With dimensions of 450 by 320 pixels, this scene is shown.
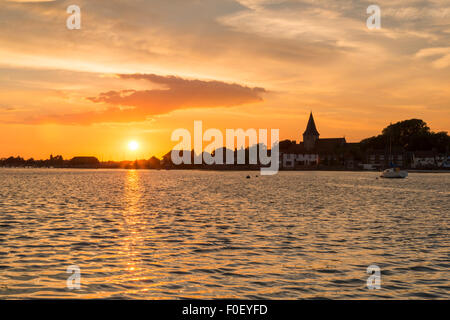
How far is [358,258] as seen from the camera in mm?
20109

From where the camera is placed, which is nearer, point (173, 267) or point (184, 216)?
point (173, 267)

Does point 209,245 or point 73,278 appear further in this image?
point 209,245

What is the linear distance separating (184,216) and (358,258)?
20045 millimetres

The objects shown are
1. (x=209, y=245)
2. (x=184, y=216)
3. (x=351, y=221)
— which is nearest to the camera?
(x=209, y=245)

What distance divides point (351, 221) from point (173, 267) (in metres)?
20.2

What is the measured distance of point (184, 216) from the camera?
37.8m

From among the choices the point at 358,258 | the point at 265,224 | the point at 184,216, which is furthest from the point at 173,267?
the point at 184,216

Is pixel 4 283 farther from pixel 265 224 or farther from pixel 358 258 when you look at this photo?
pixel 265 224
